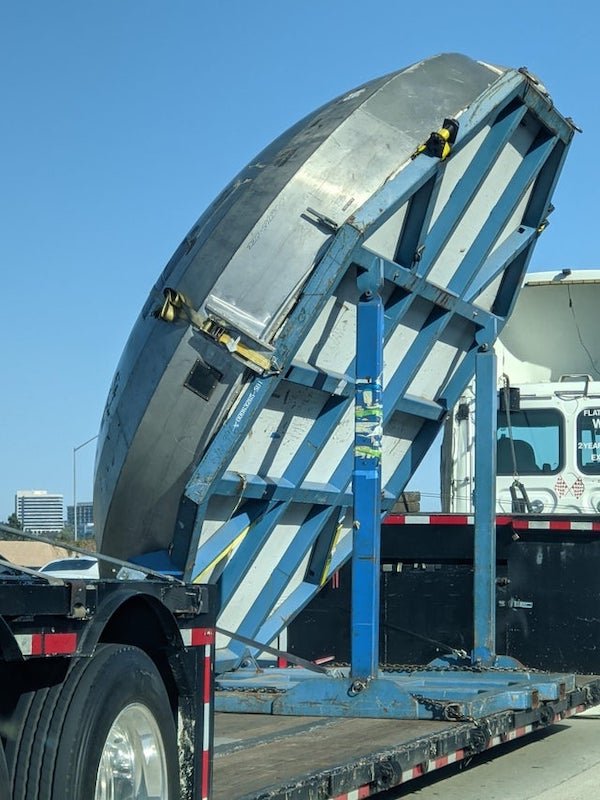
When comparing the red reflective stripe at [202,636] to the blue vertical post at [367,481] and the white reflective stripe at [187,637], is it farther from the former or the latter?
the blue vertical post at [367,481]

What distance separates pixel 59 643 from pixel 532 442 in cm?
759

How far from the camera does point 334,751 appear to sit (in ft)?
18.0

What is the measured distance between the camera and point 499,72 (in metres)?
7.58

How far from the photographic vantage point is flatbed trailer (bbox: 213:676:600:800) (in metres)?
4.79

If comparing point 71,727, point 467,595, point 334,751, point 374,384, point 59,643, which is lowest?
point 334,751

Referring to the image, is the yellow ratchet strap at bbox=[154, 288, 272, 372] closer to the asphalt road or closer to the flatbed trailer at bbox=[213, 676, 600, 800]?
the flatbed trailer at bbox=[213, 676, 600, 800]

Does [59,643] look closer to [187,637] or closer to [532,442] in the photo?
[187,637]

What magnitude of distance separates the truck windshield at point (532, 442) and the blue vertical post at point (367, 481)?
13.8 feet

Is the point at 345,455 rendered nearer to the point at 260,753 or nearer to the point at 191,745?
the point at 260,753

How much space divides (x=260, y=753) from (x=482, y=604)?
314cm

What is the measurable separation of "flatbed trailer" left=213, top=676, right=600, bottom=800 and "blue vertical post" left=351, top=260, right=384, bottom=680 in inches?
14.4

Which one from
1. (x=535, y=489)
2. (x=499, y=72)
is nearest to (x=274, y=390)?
(x=499, y=72)

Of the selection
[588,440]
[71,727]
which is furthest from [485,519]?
[71,727]

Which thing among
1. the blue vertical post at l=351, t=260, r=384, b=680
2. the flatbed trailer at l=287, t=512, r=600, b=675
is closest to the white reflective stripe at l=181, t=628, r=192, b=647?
the blue vertical post at l=351, t=260, r=384, b=680
